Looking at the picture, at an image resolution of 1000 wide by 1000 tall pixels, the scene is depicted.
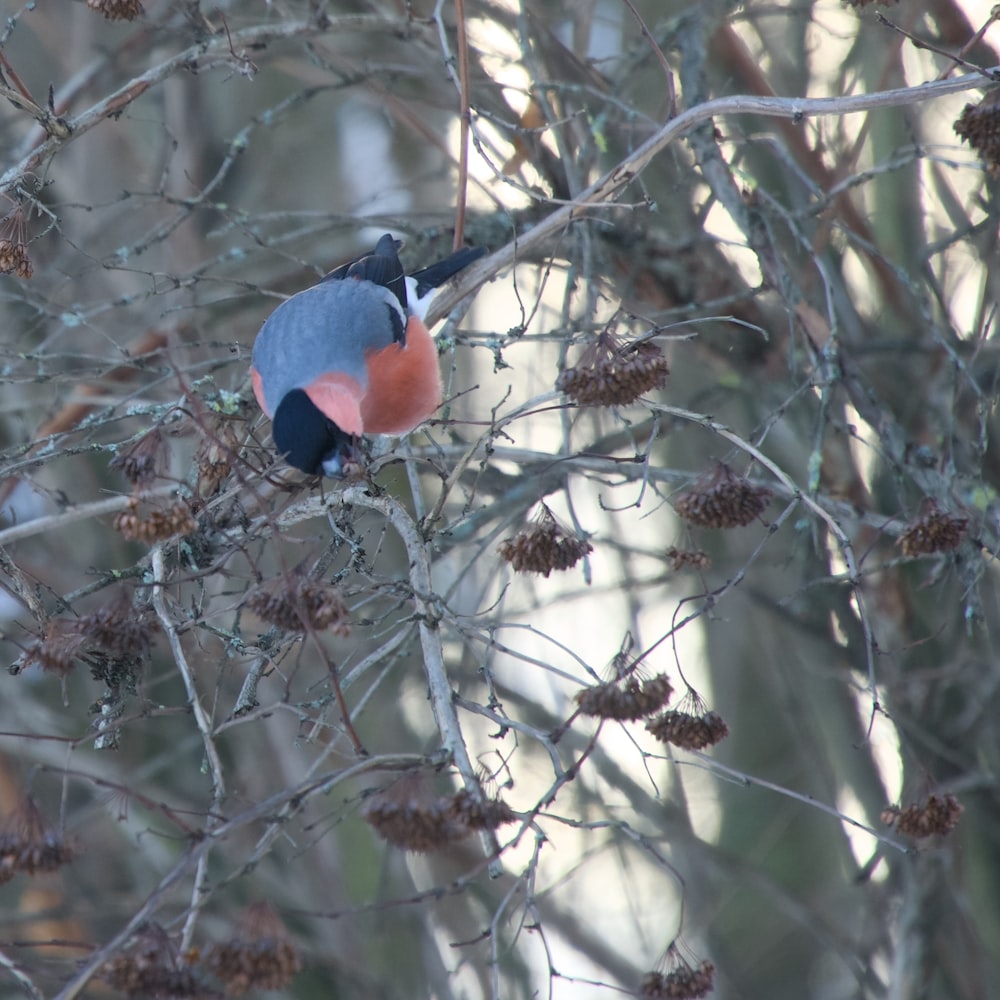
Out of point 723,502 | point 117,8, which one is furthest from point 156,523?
point 117,8

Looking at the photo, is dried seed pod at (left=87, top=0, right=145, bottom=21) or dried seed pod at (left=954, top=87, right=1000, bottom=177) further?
dried seed pod at (left=87, top=0, right=145, bottom=21)

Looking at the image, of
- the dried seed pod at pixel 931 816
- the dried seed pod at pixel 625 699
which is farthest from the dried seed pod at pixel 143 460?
the dried seed pod at pixel 931 816

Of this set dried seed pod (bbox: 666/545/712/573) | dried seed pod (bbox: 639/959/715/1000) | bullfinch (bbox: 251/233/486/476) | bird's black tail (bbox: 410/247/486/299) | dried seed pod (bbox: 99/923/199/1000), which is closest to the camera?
dried seed pod (bbox: 99/923/199/1000)

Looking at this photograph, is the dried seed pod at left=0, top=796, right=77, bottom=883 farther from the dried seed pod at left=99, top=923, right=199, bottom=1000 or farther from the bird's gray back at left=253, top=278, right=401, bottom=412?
the bird's gray back at left=253, top=278, right=401, bottom=412

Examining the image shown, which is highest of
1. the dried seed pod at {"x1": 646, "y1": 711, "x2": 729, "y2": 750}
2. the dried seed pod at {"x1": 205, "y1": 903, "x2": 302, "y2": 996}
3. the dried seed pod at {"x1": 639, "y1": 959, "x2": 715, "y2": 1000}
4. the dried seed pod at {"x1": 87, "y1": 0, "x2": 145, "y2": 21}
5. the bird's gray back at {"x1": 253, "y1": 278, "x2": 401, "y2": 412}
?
the dried seed pod at {"x1": 87, "y1": 0, "x2": 145, "y2": 21}

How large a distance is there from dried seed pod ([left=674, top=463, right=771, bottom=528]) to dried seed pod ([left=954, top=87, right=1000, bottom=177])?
0.77 meters

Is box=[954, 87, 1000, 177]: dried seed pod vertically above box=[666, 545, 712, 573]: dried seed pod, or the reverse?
box=[954, 87, 1000, 177]: dried seed pod

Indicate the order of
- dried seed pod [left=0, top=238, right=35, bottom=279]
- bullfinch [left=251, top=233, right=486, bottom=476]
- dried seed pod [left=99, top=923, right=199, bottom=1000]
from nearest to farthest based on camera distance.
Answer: dried seed pod [left=99, top=923, right=199, bottom=1000]
dried seed pod [left=0, top=238, right=35, bottom=279]
bullfinch [left=251, top=233, right=486, bottom=476]

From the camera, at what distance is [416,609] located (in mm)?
2080

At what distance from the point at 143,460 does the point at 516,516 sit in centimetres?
127

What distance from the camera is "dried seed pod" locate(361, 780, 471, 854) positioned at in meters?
1.73

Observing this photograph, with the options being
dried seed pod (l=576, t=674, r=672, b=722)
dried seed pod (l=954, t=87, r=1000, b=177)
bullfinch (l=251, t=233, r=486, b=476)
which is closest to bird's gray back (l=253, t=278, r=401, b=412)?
bullfinch (l=251, t=233, r=486, b=476)

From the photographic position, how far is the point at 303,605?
182 centimetres

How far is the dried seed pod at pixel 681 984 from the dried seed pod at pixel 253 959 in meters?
0.68
